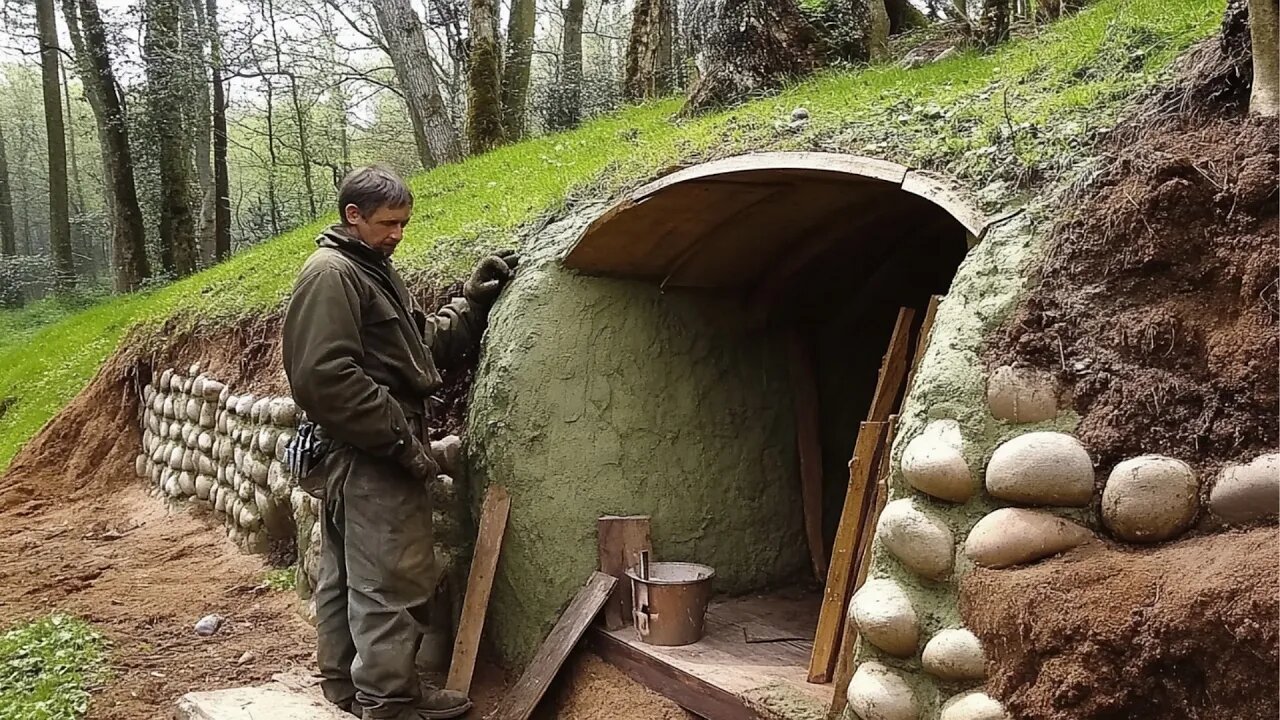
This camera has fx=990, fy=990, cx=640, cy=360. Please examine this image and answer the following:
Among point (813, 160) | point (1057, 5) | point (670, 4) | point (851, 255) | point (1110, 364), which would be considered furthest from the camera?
point (670, 4)

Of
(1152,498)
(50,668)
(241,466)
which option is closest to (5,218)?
(241,466)

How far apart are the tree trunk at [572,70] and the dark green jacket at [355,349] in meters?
8.62

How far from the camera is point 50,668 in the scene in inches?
187

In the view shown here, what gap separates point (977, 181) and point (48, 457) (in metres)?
8.39

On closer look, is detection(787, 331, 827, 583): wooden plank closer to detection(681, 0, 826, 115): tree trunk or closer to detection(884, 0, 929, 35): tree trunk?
detection(681, 0, 826, 115): tree trunk

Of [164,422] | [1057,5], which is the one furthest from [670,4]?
[164,422]

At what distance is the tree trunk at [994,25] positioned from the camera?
5898 millimetres

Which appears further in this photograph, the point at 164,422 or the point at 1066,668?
the point at 164,422

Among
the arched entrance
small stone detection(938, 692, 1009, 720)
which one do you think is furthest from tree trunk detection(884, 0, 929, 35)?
small stone detection(938, 692, 1009, 720)

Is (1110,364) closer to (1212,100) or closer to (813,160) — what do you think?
(1212,100)

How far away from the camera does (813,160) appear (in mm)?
3408

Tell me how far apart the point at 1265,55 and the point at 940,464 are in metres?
1.32

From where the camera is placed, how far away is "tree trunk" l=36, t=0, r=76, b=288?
17.1m

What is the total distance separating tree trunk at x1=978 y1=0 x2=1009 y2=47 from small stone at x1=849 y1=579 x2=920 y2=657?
4.35 meters
